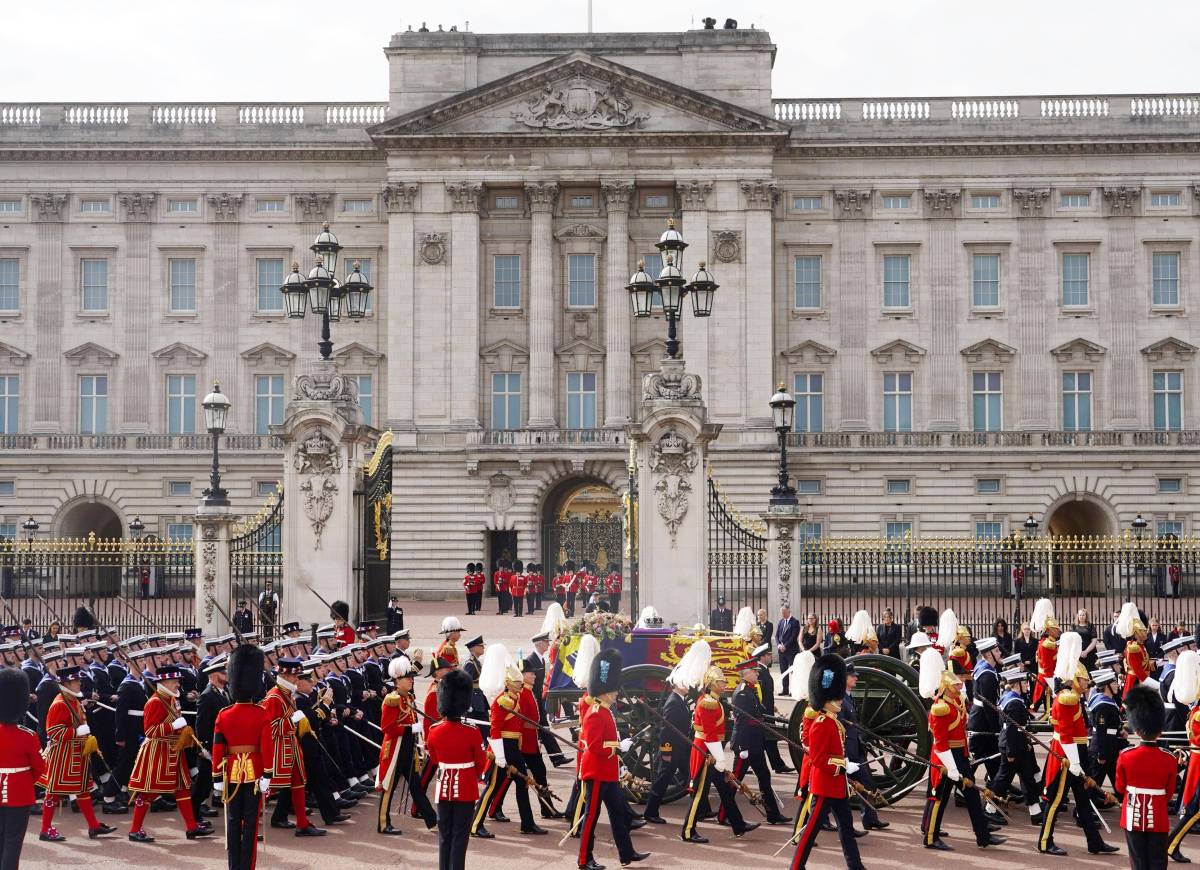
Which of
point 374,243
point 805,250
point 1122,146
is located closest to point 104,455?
point 374,243

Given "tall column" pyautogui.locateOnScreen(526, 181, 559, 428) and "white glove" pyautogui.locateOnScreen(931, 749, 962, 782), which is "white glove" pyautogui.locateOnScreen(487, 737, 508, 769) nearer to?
"white glove" pyautogui.locateOnScreen(931, 749, 962, 782)

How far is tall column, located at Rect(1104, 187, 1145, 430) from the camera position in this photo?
1901 inches

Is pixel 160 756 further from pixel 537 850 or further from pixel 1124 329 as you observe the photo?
pixel 1124 329

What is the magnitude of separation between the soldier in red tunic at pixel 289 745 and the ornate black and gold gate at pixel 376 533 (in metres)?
8.66

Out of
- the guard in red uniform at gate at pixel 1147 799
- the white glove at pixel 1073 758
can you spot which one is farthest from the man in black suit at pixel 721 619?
the guard in red uniform at gate at pixel 1147 799

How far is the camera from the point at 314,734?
13633mm

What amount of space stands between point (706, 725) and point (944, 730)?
2.14 m

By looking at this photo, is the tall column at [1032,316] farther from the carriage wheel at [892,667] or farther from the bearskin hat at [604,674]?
the bearskin hat at [604,674]

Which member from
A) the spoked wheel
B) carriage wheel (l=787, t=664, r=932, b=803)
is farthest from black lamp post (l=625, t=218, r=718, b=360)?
carriage wheel (l=787, t=664, r=932, b=803)

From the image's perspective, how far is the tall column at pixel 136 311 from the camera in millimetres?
49562

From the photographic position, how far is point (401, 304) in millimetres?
47406

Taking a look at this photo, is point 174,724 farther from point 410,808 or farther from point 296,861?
point 410,808

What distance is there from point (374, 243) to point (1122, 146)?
1004 inches

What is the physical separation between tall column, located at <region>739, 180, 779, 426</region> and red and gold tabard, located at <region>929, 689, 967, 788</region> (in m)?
34.0
